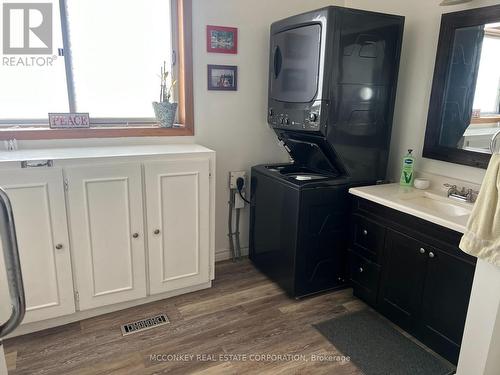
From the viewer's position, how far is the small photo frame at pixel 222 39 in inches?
101

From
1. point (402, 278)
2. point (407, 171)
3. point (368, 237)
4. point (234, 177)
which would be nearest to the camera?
point (402, 278)

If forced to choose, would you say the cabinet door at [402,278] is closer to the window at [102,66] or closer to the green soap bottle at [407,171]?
the green soap bottle at [407,171]

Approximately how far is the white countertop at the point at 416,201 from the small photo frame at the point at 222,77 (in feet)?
3.90

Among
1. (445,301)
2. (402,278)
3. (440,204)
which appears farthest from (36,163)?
(440,204)

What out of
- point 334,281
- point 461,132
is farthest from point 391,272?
point 461,132

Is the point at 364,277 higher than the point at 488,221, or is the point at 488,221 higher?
the point at 488,221

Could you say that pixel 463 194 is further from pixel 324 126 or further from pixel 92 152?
pixel 92 152

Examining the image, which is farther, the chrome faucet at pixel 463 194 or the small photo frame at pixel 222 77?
the small photo frame at pixel 222 77

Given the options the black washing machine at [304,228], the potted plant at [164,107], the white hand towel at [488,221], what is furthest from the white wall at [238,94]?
the white hand towel at [488,221]

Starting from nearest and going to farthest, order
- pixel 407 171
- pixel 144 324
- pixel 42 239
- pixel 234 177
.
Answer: pixel 42 239
pixel 144 324
pixel 407 171
pixel 234 177

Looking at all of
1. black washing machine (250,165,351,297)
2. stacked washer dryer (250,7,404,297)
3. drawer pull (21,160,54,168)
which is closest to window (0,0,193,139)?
drawer pull (21,160,54,168)

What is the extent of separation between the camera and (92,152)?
214 centimetres

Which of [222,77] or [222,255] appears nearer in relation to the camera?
[222,77]

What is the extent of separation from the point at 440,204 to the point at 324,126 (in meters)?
0.87
